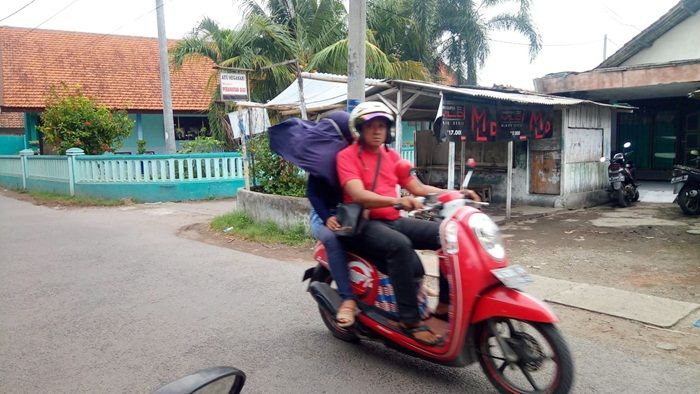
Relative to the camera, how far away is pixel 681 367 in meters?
3.66

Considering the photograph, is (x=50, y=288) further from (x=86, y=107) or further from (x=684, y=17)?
(x=684, y=17)

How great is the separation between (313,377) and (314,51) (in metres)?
13.8

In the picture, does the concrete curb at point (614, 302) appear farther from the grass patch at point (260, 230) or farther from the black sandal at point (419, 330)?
the grass patch at point (260, 230)

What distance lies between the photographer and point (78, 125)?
14.2 meters

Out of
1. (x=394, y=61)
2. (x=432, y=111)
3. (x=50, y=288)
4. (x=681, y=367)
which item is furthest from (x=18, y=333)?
(x=394, y=61)

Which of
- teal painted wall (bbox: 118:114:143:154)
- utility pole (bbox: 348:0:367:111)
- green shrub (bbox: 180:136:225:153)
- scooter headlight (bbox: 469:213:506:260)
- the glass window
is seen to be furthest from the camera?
the glass window

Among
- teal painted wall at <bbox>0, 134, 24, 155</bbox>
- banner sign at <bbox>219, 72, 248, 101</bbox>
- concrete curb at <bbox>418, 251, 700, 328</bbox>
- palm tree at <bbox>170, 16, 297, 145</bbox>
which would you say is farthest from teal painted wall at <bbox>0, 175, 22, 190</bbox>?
concrete curb at <bbox>418, 251, 700, 328</bbox>

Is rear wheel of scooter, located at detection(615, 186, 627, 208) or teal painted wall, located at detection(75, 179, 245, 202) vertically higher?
teal painted wall, located at detection(75, 179, 245, 202)

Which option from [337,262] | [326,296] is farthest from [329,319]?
[337,262]

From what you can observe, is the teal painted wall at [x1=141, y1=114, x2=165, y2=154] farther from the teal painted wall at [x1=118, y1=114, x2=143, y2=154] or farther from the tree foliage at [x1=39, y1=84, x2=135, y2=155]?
the tree foliage at [x1=39, y1=84, x2=135, y2=155]

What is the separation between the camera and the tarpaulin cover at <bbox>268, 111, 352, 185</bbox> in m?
3.78

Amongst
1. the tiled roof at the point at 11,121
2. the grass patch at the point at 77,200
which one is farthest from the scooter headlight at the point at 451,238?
the tiled roof at the point at 11,121

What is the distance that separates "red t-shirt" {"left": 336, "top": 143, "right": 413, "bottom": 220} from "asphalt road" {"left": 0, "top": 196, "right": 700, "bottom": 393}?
1.08 metres

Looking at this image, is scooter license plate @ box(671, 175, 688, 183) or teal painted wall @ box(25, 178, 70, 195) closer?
scooter license plate @ box(671, 175, 688, 183)
